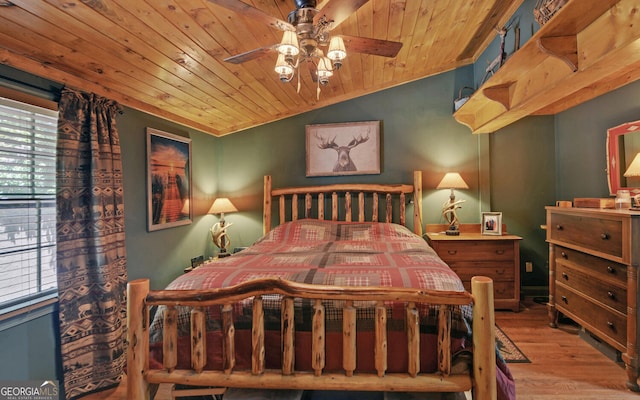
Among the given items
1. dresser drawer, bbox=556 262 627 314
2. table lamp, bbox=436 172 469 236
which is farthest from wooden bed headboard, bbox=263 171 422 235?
dresser drawer, bbox=556 262 627 314

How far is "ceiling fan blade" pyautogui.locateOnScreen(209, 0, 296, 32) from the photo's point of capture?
1.33 metres

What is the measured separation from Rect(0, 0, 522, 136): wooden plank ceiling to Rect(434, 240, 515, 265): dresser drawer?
1.98m

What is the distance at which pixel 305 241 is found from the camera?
121 inches

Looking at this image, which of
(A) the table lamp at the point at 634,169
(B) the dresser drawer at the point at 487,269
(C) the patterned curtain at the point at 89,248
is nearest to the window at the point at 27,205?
(C) the patterned curtain at the point at 89,248

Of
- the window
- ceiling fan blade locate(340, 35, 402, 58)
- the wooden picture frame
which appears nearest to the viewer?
ceiling fan blade locate(340, 35, 402, 58)

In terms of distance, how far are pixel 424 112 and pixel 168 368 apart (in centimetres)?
349

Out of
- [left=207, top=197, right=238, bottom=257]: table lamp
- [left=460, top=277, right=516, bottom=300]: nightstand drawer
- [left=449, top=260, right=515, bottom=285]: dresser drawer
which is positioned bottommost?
[left=460, top=277, right=516, bottom=300]: nightstand drawer

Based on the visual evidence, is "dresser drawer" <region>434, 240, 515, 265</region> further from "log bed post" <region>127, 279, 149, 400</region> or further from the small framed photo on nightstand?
"log bed post" <region>127, 279, 149, 400</region>

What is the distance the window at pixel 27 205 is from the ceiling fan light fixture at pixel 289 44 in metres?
1.68

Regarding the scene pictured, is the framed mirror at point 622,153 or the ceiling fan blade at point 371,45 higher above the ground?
the ceiling fan blade at point 371,45

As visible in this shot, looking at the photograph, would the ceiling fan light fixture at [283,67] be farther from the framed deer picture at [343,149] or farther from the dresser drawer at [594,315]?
the dresser drawer at [594,315]

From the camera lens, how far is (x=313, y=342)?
139 cm

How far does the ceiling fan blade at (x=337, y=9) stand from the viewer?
137 centimetres

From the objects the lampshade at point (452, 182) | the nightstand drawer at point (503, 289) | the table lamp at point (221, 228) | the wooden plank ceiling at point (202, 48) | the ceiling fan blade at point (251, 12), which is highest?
the wooden plank ceiling at point (202, 48)
